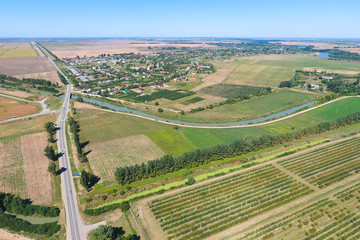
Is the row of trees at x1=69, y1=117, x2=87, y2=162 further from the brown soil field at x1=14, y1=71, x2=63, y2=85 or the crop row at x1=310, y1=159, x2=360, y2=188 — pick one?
the brown soil field at x1=14, y1=71, x2=63, y2=85

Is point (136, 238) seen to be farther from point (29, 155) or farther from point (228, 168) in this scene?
point (29, 155)

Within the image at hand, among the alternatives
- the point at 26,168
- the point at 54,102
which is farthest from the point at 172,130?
the point at 54,102

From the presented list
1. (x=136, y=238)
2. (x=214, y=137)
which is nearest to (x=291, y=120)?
(x=214, y=137)

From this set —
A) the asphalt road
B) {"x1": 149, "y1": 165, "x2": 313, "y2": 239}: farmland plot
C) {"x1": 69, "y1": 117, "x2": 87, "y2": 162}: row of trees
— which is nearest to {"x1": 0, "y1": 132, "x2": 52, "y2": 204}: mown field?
the asphalt road

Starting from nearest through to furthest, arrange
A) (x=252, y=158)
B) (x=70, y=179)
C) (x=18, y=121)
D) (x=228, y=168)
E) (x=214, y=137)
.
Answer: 1. (x=70, y=179)
2. (x=228, y=168)
3. (x=252, y=158)
4. (x=214, y=137)
5. (x=18, y=121)

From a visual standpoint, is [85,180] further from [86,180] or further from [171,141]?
[171,141]

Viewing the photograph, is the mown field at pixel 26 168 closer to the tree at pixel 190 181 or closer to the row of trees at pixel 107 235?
the row of trees at pixel 107 235
